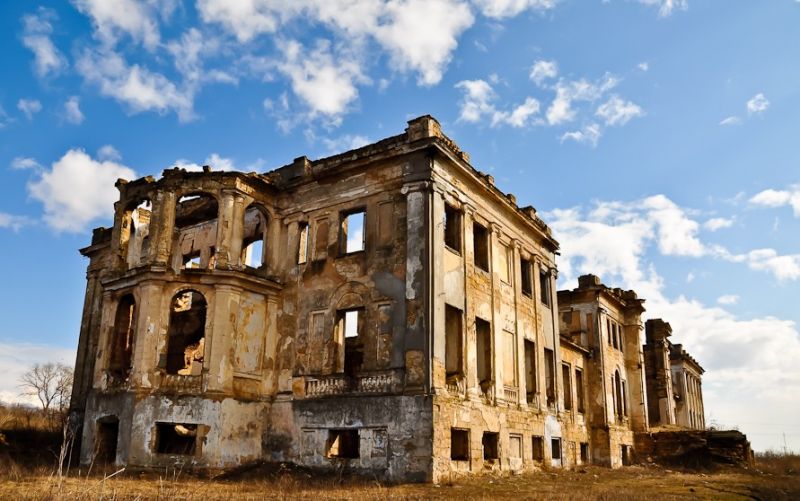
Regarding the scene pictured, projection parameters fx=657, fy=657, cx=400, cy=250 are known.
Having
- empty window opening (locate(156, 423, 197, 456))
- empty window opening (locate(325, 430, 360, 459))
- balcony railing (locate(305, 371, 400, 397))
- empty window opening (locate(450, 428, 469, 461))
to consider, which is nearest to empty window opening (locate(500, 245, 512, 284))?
empty window opening (locate(450, 428, 469, 461))

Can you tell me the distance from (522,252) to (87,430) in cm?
1418

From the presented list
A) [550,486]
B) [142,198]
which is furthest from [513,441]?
[142,198]

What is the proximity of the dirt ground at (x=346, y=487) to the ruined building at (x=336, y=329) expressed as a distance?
0.89m

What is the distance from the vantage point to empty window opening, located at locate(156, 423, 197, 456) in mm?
16844

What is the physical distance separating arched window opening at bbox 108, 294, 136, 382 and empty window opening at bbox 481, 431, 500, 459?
10213 millimetres

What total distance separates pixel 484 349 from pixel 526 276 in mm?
4835

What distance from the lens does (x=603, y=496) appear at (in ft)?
41.3

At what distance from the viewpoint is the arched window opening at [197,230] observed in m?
22.6

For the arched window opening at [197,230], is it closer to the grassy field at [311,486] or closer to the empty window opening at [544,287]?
the grassy field at [311,486]

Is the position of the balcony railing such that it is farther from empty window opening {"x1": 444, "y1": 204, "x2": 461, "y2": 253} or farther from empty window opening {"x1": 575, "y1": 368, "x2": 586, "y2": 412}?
empty window opening {"x1": 575, "y1": 368, "x2": 586, "y2": 412}

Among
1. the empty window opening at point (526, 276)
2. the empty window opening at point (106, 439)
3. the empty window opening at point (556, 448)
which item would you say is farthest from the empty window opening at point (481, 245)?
the empty window opening at point (106, 439)

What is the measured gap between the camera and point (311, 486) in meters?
14.3

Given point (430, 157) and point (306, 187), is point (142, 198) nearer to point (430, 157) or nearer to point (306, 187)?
point (306, 187)

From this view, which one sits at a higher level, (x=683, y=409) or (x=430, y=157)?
(x=430, y=157)
